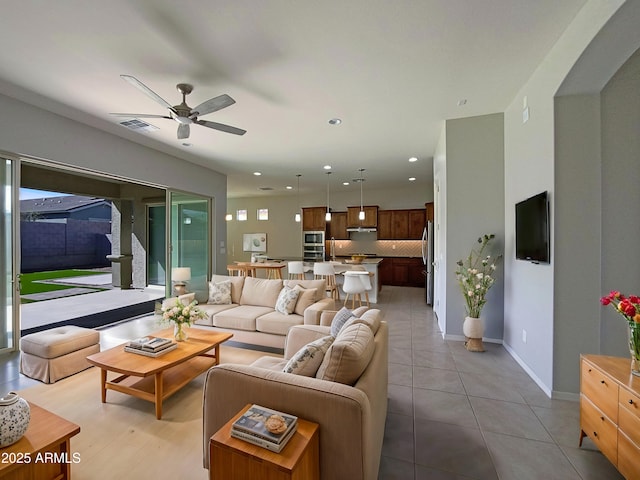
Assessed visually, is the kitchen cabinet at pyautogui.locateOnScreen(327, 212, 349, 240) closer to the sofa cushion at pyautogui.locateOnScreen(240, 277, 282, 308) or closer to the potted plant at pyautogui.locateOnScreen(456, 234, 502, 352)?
the sofa cushion at pyautogui.locateOnScreen(240, 277, 282, 308)

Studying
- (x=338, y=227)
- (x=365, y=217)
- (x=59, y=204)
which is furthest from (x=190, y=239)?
(x=59, y=204)

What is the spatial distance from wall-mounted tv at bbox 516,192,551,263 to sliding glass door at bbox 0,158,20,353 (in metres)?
5.78

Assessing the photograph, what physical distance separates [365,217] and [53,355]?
25.4 feet

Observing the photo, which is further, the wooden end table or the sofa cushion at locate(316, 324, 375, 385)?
the sofa cushion at locate(316, 324, 375, 385)

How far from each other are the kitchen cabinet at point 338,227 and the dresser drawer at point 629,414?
7949 millimetres

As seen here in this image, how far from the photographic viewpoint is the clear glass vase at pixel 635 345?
5.23 ft

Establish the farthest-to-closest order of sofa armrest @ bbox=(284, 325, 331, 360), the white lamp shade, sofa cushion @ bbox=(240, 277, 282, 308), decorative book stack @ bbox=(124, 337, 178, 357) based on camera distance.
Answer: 1. the white lamp shade
2. sofa cushion @ bbox=(240, 277, 282, 308)
3. decorative book stack @ bbox=(124, 337, 178, 357)
4. sofa armrest @ bbox=(284, 325, 331, 360)

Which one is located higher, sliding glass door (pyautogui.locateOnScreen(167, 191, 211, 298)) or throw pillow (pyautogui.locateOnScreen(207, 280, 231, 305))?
sliding glass door (pyautogui.locateOnScreen(167, 191, 211, 298))

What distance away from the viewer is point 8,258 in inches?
133

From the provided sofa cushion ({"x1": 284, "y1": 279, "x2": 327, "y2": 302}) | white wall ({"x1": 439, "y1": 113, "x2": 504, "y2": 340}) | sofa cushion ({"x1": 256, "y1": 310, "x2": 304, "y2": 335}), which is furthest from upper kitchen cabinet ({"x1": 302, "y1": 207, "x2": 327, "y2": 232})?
sofa cushion ({"x1": 256, "y1": 310, "x2": 304, "y2": 335})

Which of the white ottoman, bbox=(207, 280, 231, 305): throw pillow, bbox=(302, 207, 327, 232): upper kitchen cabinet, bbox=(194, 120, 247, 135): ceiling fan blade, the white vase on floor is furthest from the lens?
bbox=(302, 207, 327, 232): upper kitchen cabinet

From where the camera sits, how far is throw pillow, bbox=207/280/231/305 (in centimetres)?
416

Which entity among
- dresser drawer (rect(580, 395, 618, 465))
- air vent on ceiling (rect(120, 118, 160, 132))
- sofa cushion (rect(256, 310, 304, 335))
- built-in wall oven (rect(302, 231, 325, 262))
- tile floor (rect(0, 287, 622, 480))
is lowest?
tile floor (rect(0, 287, 622, 480))

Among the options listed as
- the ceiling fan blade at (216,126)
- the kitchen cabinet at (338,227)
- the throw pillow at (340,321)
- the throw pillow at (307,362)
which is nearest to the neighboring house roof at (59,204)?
the kitchen cabinet at (338,227)
